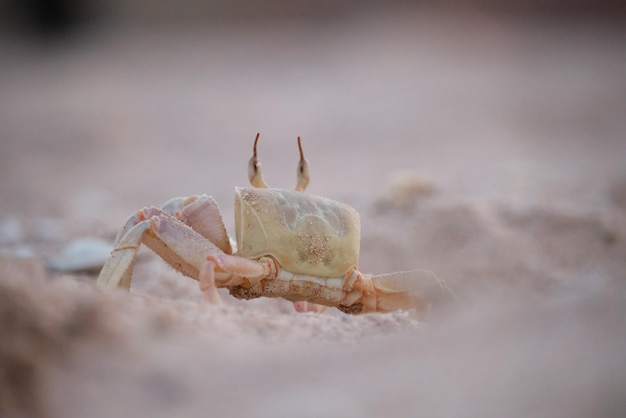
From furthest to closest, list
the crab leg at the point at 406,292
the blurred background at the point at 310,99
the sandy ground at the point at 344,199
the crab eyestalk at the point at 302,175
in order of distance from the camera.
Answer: the blurred background at the point at 310,99 → the crab eyestalk at the point at 302,175 → the crab leg at the point at 406,292 → the sandy ground at the point at 344,199

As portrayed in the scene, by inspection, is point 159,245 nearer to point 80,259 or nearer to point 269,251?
point 269,251

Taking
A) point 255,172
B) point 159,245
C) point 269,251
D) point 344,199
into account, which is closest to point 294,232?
point 269,251

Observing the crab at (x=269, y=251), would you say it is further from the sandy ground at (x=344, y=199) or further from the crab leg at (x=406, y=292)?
the sandy ground at (x=344, y=199)

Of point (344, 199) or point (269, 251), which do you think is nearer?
point (269, 251)

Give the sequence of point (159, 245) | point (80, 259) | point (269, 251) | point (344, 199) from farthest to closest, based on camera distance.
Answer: point (344, 199) < point (80, 259) < point (269, 251) < point (159, 245)

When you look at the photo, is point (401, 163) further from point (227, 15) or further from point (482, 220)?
point (227, 15)

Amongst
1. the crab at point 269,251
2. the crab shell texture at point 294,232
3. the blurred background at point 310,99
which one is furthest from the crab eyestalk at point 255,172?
the blurred background at point 310,99
